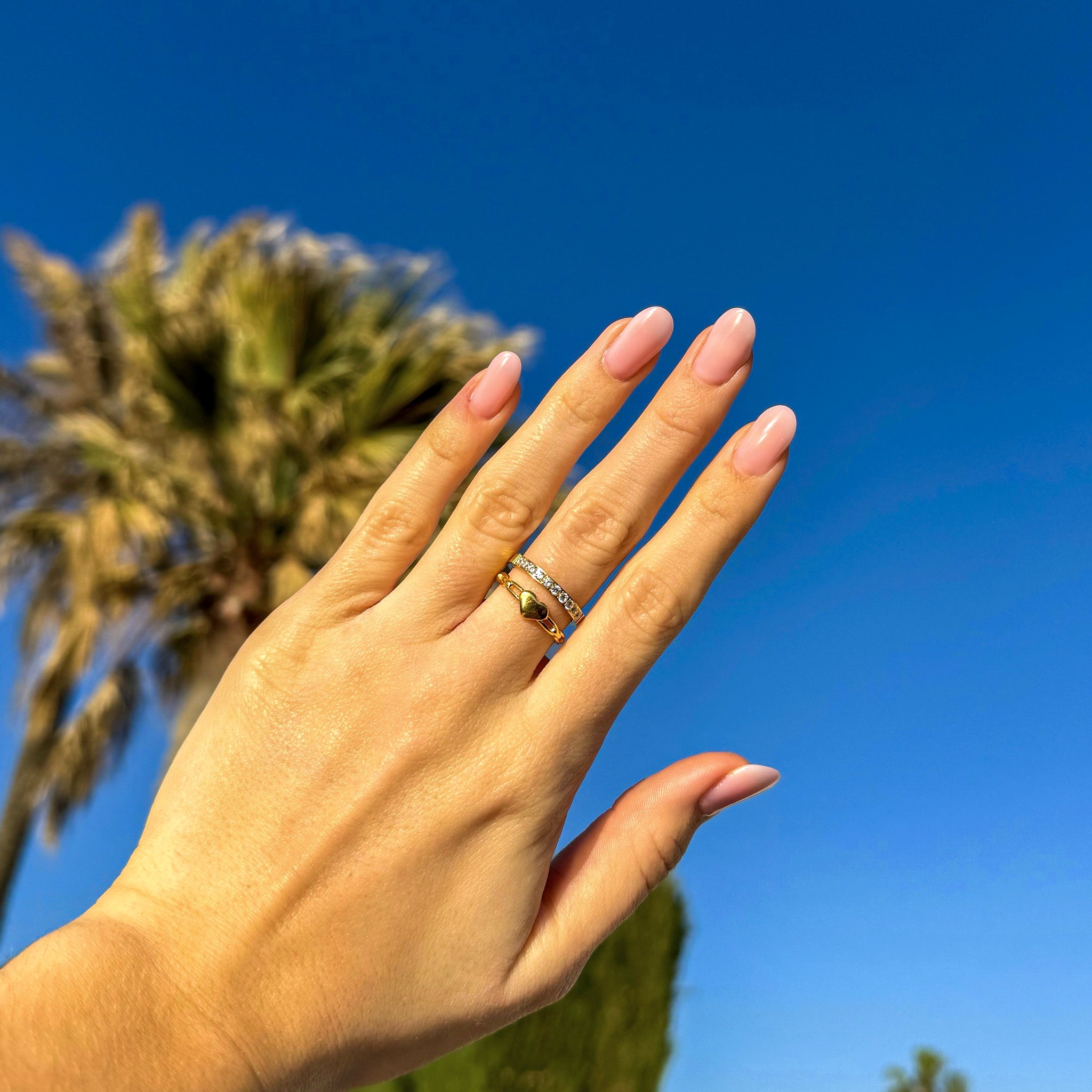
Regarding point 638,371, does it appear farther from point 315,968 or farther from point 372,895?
point 315,968

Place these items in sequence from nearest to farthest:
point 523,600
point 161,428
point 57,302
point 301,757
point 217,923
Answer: point 217,923, point 301,757, point 523,600, point 161,428, point 57,302

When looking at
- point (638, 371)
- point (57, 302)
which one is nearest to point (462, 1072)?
point (638, 371)

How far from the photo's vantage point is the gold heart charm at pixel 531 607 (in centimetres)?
153

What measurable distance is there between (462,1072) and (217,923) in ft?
10.3

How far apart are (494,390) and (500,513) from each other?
212 mm

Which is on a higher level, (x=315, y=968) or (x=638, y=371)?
(x=638, y=371)

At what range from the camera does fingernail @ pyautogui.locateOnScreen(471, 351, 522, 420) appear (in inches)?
62.5

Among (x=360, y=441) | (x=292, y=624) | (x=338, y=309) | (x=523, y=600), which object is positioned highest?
(x=338, y=309)

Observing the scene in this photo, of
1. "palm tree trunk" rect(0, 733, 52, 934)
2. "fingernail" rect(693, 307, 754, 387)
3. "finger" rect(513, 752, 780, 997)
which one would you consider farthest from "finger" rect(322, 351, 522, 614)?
"palm tree trunk" rect(0, 733, 52, 934)

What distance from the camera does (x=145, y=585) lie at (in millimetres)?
6938

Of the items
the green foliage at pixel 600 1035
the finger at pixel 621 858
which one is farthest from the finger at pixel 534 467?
the green foliage at pixel 600 1035

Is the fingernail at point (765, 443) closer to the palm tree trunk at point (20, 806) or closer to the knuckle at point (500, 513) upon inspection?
the knuckle at point (500, 513)

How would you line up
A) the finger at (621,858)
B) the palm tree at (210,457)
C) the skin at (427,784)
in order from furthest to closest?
1. the palm tree at (210,457)
2. the finger at (621,858)
3. the skin at (427,784)

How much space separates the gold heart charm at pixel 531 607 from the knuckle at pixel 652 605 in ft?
0.47
